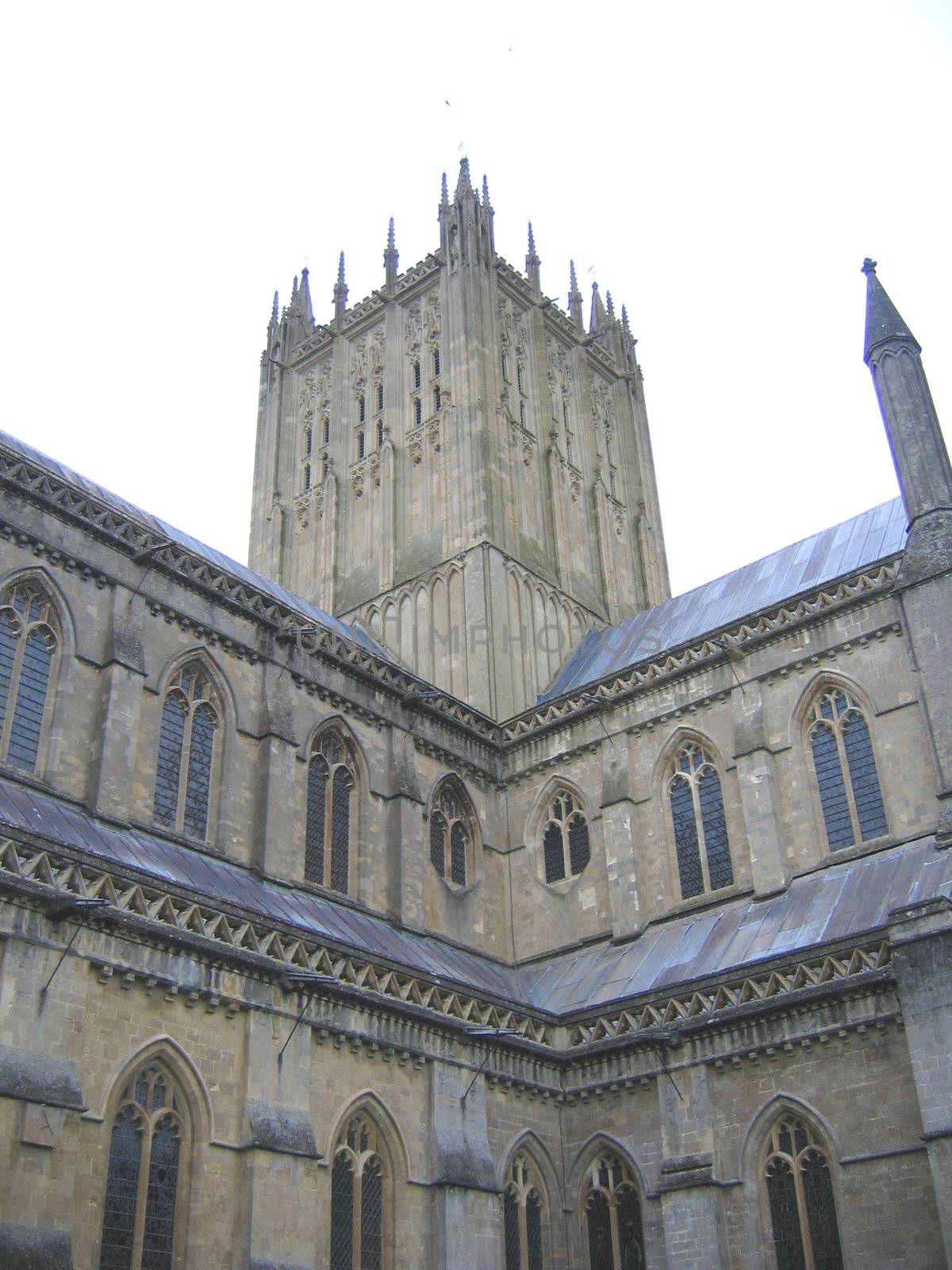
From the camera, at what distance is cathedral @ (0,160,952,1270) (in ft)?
62.6

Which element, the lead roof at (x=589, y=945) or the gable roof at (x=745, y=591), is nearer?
the lead roof at (x=589, y=945)

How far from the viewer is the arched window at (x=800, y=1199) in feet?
70.7

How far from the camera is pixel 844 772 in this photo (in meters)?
27.2

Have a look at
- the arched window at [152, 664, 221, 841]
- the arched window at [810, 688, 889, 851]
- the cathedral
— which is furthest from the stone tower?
the arched window at [152, 664, 221, 841]

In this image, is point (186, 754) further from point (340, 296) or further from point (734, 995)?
point (340, 296)

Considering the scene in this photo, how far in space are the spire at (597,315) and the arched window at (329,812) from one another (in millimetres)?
25917

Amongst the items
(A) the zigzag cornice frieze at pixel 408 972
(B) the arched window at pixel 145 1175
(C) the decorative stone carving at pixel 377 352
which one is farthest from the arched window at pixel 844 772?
(C) the decorative stone carving at pixel 377 352

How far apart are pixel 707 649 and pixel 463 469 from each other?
12.5 meters

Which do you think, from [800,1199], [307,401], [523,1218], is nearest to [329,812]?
[523,1218]

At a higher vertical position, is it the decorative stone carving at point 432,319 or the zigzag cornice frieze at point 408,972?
the decorative stone carving at point 432,319

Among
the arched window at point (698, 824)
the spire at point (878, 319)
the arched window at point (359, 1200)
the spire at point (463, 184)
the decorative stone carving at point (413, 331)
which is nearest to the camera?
the arched window at point (359, 1200)

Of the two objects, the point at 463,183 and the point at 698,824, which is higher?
the point at 463,183

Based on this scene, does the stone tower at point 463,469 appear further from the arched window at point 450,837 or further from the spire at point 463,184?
the arched window at point 450,837

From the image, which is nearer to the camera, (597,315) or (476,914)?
(476,914)
